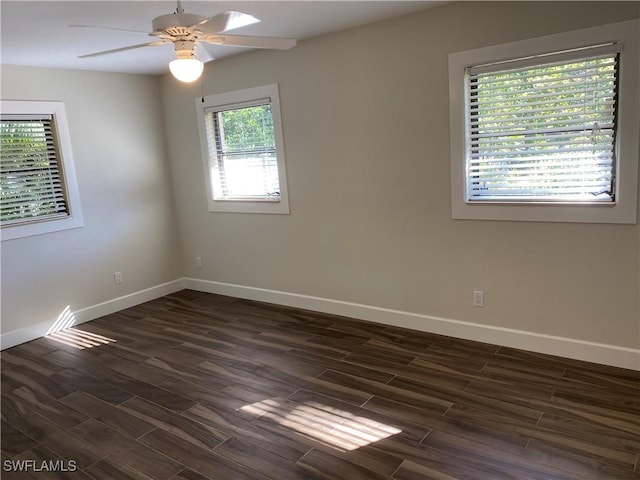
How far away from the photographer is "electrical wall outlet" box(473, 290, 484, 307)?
3.47m

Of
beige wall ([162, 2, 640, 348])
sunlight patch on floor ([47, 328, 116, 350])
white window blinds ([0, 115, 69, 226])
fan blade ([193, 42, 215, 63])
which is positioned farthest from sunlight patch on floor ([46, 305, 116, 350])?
fan blade ([193, 42, 215, 63])

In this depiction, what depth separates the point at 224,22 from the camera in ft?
7.04

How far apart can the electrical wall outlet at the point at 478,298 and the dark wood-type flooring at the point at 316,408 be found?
A: 304mm

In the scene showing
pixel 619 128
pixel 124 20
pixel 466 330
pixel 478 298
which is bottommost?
pixel 466 330

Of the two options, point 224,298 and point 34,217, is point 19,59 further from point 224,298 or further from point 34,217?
point 224,298

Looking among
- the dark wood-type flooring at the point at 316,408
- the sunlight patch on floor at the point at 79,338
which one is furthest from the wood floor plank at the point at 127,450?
the sunlight patch on floor at the point at 79,338

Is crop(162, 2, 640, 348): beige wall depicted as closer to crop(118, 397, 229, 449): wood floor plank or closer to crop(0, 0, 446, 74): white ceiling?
crop(0, 0, 446, 74): white ceiling

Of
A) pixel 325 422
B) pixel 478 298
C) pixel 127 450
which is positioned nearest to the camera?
pixel 127 450

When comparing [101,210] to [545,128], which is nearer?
[545,128]

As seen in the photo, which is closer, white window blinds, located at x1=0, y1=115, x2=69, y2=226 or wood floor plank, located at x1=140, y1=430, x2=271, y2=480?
wood floor plank, located at x1=140, y1=430, x2=271, y2=480

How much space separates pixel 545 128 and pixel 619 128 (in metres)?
0.41

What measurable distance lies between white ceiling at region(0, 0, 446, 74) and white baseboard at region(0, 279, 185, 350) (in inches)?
89.2

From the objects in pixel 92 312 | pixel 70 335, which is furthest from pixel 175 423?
pixel 92 312

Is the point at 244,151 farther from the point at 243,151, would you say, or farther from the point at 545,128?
the point at 545,128
